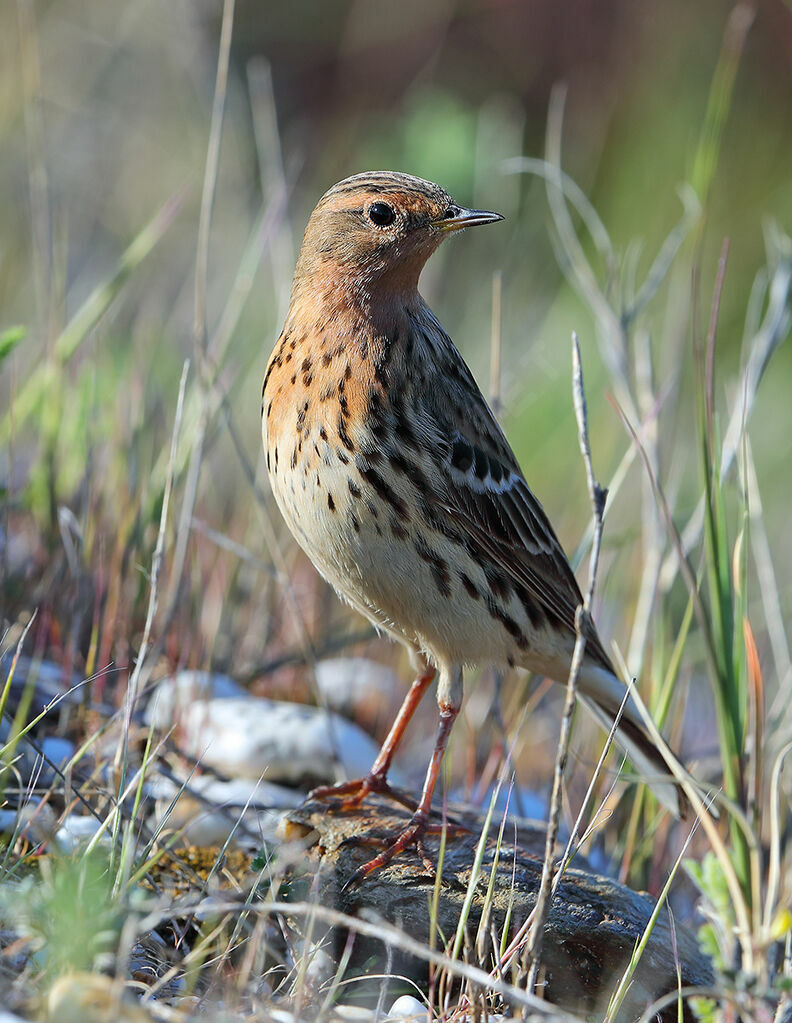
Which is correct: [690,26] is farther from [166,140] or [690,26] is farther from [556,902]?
[556,902]

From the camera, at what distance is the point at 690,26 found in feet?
40.1

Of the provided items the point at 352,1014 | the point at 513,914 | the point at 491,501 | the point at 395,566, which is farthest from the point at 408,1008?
the point at 491,501

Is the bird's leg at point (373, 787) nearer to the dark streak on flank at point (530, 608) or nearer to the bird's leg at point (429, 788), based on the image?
the bird's leg at point (429, 788)

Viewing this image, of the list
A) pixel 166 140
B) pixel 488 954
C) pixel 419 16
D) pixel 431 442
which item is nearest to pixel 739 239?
pixel 419 16

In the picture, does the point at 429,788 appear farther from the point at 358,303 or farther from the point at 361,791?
the point at 358,303

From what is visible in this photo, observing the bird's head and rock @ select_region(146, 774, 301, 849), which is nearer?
rock @ select_region(146, 774, 301, 849)

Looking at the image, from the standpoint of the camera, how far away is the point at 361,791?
359 cm

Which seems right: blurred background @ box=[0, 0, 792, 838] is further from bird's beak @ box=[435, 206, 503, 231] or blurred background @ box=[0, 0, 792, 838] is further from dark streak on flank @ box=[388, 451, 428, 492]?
dark streak on flank @ box=[388, 451, 428, 492]

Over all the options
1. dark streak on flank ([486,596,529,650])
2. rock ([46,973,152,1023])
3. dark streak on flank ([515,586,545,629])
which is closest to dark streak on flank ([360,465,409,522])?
dark streak on flank ([486,596,529,650])

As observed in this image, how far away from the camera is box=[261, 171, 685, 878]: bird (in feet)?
10.9

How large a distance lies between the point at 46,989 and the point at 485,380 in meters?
4.52

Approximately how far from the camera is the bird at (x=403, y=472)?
10.9 feet

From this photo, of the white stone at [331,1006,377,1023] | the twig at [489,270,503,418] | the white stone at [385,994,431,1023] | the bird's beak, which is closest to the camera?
the white stone at [331,1006,377,1023]

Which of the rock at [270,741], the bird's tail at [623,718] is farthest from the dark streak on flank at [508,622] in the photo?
the rock at [270,741]
